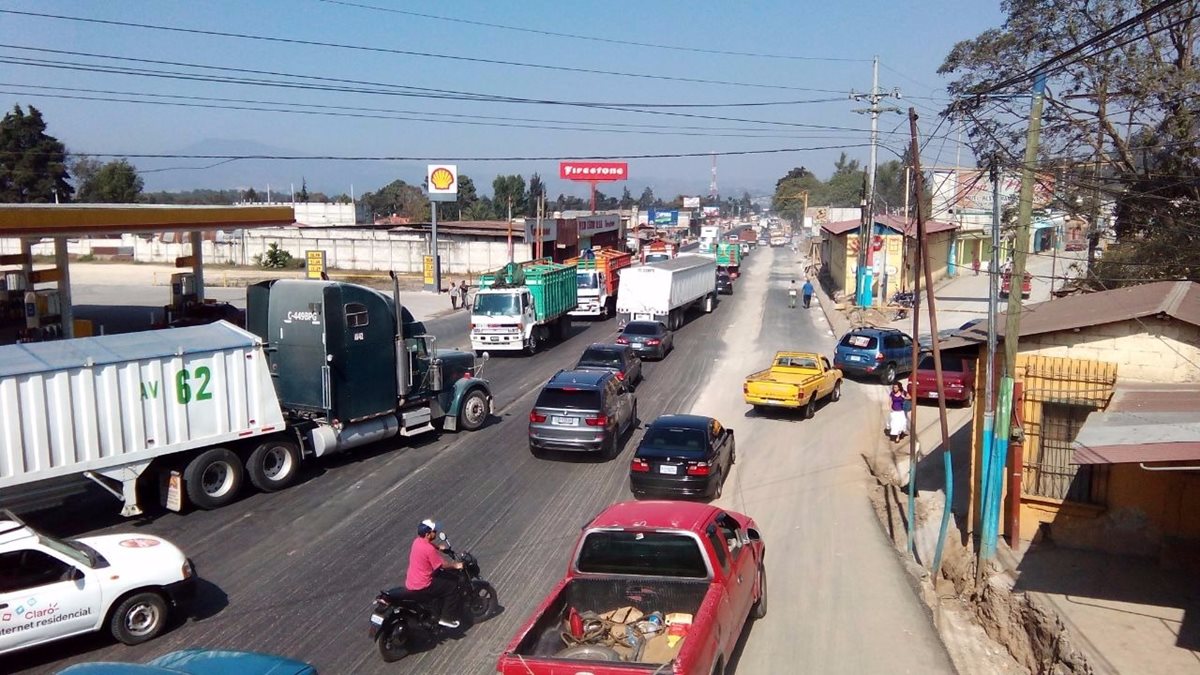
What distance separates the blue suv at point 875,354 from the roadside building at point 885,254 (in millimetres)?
15919

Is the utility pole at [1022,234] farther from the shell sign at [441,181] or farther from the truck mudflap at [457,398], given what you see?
the shell sign at [441,181]

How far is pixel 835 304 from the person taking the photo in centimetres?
4803

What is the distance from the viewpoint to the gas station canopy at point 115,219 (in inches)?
872

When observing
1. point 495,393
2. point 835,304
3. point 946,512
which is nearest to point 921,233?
point 946,512

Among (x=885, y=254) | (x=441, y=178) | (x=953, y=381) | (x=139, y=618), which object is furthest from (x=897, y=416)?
(x=441, y=178)

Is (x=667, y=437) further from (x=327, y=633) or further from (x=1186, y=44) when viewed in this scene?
(x=1186, y=44)

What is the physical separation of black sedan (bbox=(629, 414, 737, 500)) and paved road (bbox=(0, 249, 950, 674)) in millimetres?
707

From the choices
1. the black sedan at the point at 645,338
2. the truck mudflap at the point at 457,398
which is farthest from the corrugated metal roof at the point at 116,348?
the black sedan at the point at 645,338

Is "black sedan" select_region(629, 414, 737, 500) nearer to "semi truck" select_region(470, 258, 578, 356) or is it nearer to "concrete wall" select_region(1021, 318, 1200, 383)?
"concrete wall" select_region(1021, 318, 1200, 383)

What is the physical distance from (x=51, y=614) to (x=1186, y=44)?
3447 cm

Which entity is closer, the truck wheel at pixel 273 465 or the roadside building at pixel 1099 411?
the roadside building at pixel 1099 411

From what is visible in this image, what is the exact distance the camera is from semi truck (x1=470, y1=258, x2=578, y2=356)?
29.9 metres

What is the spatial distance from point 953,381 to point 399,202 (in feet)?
427

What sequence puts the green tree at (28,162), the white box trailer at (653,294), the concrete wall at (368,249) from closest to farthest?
1. the white box trailer at (653,294)
2. the concrete wall at (368,249)
3. the green tree at (28,162)
